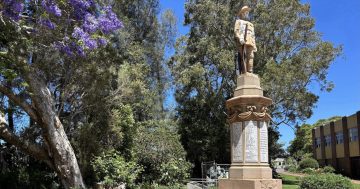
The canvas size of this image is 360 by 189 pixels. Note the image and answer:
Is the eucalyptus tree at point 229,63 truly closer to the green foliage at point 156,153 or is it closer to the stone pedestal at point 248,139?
the green foliage at point 156,153

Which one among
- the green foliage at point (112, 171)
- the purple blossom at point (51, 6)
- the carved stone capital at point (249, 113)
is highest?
the purple blossom at point (51, 6)

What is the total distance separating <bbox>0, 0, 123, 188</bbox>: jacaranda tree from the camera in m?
14.3

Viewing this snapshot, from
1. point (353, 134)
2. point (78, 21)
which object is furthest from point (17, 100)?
point (353, 134)

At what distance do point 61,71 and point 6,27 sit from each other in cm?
673

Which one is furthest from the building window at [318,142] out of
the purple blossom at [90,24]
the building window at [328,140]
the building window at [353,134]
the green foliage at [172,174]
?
the purple blossom at [90,24]

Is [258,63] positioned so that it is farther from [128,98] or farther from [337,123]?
[337,123]

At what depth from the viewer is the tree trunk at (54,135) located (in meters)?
17.9

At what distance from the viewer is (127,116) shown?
24.4m

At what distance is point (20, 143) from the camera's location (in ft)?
63.3

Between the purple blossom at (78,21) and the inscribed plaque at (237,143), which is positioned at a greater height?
the purple blossom at (78,21)

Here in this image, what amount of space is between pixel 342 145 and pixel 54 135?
45.7 metres

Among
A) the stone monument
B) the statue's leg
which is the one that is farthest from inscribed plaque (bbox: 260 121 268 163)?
the statue's leg

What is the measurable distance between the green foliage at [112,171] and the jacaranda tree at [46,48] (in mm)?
2311

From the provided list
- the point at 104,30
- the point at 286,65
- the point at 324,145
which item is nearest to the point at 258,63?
the point at 286,65
